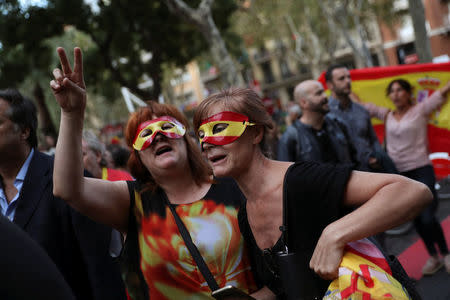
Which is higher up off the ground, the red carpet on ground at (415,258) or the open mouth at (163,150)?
the open mouth at (163,150)

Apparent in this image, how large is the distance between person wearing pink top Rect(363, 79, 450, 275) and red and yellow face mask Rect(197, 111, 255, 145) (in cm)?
321

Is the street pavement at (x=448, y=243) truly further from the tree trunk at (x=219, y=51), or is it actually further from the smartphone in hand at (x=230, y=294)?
the tree trunk at (x=219, y=51)

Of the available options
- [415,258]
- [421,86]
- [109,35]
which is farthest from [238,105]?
[109,35]

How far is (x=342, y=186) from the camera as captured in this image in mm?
1611

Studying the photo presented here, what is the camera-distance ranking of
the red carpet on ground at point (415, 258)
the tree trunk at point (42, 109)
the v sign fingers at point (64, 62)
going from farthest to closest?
the tree trunk at point (42, 109)
the red carpet on ground at point (415, 258)
the v sign fingers at point (64, 62)

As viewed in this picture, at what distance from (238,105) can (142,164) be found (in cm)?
93

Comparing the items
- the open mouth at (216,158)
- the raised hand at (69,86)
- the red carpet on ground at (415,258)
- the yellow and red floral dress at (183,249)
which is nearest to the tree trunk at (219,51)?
the red carpet on ground at (415,258)

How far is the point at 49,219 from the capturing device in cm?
225

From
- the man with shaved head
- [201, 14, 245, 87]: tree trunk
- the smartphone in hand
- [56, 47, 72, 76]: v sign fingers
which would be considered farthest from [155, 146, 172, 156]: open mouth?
[201, 14, 245, 87]: tree trunk

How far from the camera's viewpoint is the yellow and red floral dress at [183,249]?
2.20m

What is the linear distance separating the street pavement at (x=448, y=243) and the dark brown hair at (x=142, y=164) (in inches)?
104

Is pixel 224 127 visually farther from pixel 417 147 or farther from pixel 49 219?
pixel 417 147

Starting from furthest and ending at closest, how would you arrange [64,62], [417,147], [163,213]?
[417,147] → [163,213] → [64,62]

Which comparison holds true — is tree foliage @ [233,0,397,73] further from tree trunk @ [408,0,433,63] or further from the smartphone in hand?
the smartphone in hand
